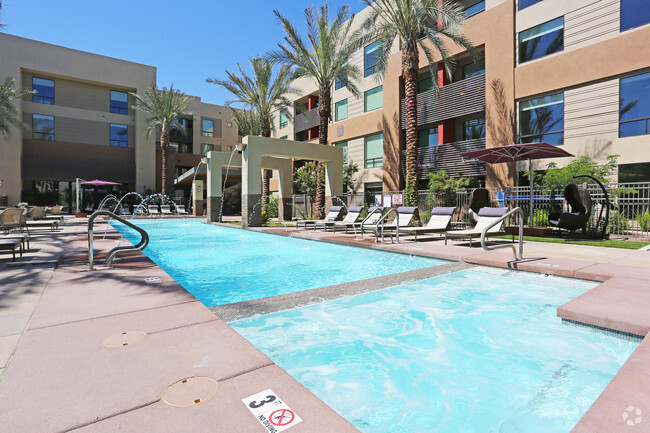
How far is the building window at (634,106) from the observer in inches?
496

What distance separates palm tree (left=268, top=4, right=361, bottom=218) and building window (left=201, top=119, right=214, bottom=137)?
990 inches

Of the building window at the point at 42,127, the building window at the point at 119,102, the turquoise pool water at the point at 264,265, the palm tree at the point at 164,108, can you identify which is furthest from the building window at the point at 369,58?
the building window at the point at 42,127

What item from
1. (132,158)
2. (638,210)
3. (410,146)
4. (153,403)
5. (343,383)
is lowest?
(343,383)

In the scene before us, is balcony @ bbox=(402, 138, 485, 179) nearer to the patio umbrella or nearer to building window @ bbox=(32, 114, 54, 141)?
the patio umbrella

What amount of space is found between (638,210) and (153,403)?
49.1ft

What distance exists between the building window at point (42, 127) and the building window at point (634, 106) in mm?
42250

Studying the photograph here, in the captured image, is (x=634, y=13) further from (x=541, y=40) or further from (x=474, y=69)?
(x=474, y=69)

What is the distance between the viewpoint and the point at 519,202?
14.3 m

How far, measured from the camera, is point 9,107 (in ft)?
87.2

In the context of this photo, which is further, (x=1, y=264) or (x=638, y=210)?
(x=638, y=210)

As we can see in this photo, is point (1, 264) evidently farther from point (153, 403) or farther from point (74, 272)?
point (153, 403)

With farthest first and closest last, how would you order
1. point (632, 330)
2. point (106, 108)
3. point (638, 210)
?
point (106, 108), point (638, 210), point (632, 330)

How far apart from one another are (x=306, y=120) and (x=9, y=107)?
24.0 m

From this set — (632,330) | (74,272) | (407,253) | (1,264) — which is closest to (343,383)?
(632,330)
